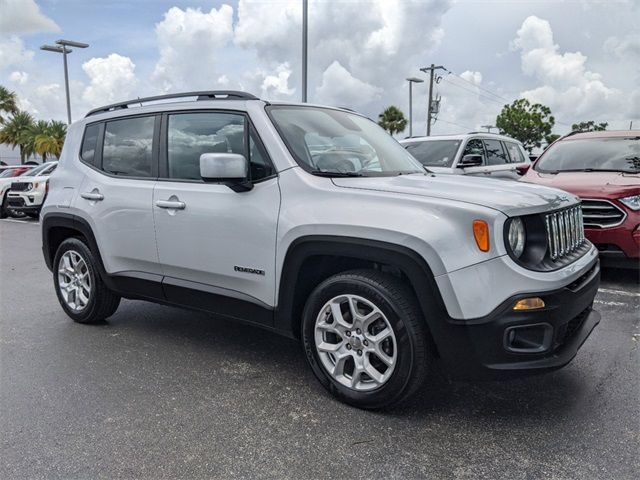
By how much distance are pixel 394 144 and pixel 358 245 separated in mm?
1717

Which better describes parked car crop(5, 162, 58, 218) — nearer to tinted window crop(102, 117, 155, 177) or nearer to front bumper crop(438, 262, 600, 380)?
tinted window crop(102, 117, 155, 177)

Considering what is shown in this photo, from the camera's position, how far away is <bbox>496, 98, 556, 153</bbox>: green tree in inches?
2288

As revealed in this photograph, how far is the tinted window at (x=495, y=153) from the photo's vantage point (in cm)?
978

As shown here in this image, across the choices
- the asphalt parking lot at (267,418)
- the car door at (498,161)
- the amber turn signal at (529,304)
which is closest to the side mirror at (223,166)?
the asphalt parking lot at (267,418)

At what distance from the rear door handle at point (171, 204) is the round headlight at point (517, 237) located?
6.91ft

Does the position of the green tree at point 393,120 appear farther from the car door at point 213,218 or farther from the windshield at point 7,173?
the car door at point 213,218

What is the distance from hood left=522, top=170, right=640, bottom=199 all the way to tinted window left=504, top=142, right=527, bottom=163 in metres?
4.22

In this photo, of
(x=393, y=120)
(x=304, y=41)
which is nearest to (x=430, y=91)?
(x=393, y=120)

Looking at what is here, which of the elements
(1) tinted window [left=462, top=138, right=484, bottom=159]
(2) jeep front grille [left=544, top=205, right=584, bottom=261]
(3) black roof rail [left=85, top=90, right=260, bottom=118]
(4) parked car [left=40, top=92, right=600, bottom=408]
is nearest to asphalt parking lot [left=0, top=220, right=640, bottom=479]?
(4) parked car [left=40, top=92, right=600, bottom=408]

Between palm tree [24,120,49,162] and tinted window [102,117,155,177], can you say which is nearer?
tinted window [102,117,155,177]

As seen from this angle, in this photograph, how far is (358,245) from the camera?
291cm

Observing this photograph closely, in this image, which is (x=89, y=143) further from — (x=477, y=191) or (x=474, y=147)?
(x=474, y=147)

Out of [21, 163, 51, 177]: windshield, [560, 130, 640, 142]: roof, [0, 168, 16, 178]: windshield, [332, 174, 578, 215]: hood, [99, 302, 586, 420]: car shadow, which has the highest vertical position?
[560, 130, 640, 142]: roof

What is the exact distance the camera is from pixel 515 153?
434 inches
